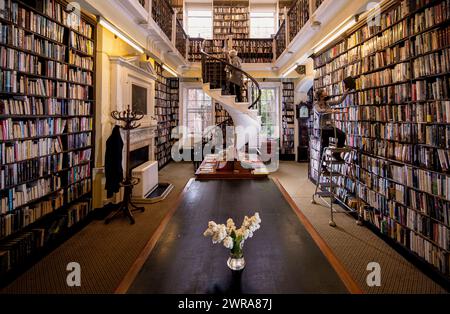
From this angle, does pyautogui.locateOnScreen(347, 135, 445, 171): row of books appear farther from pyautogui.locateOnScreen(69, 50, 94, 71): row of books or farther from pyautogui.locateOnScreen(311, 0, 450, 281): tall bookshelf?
pyautogui.locateOnScreen(69, 50, 94, 71): row of books

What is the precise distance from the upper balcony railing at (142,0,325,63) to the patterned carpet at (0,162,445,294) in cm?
381

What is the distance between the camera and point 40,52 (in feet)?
9.08

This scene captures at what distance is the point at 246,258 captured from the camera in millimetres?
1433

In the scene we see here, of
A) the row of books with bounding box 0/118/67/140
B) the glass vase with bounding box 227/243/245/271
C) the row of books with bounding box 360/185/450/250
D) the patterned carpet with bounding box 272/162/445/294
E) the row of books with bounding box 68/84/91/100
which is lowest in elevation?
the patterned carpet with bounding box 272/162/445/294

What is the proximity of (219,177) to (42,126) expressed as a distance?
222 cm

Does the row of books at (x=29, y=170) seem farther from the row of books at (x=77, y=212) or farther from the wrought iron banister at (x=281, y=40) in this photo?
the wrought iron banister at (x=281, y=40)

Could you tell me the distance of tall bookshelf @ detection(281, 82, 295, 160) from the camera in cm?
952

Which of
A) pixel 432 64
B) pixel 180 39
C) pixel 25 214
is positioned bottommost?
pixel 25 214

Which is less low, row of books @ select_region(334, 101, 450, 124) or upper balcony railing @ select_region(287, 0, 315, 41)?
upper balcony railing @ select_region(287, 0, 315, 41)

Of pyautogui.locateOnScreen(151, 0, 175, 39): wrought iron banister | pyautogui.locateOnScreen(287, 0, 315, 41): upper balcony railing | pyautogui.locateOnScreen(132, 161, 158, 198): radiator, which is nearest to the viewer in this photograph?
pyautogui.locateOnScreen(132, 161, 158, 198): radiator

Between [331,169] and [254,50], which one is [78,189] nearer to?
[331,169]

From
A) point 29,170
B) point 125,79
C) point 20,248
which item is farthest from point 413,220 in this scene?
point 125,79

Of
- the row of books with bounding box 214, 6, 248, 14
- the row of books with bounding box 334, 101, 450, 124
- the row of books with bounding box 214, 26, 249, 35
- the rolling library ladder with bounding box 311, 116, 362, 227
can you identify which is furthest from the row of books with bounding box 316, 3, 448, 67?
the row of books with bounding box 214, 6, 248, 14

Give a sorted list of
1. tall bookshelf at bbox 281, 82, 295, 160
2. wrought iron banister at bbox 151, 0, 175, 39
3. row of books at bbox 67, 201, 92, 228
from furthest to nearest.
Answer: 1. tall bookshelf at bbox 281, 82, 295, 160
2. wrought iron banister at bbox 151, 0, 175, 39
3. row of books at bbox 67, 201, 92, 228
